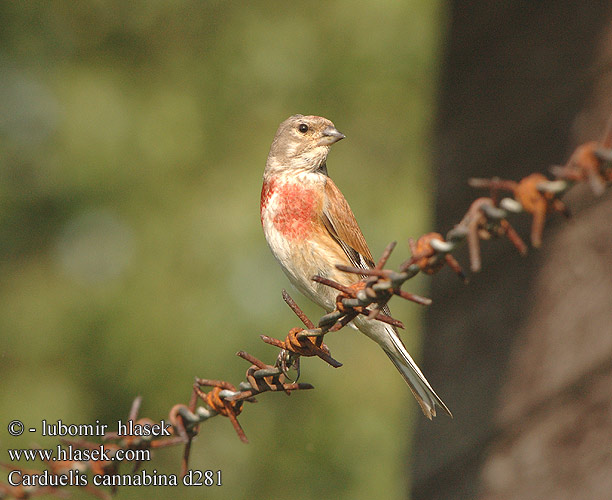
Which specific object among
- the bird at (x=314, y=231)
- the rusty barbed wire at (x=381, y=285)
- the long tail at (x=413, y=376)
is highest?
the bird at (x=314, y=231)

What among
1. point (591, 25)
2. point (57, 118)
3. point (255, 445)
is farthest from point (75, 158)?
point (591, 25)

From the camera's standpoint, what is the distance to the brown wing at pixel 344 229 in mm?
3852

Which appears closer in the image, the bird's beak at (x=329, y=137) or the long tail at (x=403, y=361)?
the long tail at (x=403, y=361)

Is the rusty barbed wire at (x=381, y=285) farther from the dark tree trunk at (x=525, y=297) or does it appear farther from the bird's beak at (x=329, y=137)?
the bird's beak at (x=329, y=137)

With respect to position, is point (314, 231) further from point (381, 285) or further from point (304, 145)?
point (381, 285)

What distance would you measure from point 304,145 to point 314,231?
0.53 meters

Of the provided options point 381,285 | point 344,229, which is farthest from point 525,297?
point 381,285

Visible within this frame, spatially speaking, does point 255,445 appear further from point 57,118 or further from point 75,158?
point 57,118

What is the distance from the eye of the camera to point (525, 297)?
3.35 metres

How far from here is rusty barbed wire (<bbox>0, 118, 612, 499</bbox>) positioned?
1.60 m

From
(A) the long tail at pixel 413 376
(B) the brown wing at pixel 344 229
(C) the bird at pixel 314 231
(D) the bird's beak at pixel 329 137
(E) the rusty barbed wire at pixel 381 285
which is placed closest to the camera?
(E) the rusty barbed wire at pixel 381 285

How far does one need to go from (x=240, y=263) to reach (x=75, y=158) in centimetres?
Answer: 213

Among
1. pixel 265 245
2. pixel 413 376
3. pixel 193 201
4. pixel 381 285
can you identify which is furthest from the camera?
pixel 193 201

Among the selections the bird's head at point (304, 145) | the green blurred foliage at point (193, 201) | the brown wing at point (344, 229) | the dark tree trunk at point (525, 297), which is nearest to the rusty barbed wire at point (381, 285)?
the dark tree trunk at point (525, 297)
